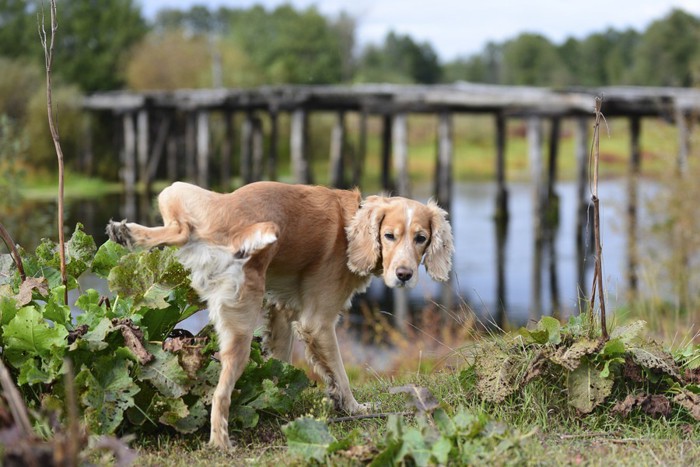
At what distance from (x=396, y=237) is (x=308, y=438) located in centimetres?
132

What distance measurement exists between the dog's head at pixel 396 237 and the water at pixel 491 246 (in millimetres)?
6100

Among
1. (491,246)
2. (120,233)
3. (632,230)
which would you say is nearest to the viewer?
(120,233)

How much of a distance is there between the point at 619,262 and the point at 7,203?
12647 millimetres

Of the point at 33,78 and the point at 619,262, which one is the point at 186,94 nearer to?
the point at 33,78

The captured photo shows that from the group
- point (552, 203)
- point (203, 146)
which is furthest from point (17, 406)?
point (203, 146)

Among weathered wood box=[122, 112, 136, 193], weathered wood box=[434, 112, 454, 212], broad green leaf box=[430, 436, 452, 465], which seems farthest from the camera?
weathered wood box=[122, 112, 136, 193]

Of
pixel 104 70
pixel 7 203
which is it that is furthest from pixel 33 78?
pixel 7 203

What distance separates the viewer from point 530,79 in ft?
201

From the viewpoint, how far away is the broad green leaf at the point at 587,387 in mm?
5387

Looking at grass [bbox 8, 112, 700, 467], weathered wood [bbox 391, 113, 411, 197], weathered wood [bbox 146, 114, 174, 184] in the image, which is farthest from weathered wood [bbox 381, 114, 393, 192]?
grass [bbox 8, 112, 700, 467]

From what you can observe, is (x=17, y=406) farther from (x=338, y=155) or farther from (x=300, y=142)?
(x=338, y=155)

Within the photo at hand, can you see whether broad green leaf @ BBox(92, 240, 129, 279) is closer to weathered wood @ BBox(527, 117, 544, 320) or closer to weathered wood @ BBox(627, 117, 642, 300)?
weathered wood @ BBox(627, 117, 642, 300)

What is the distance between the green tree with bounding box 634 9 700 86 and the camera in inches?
2067

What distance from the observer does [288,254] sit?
5.39 m
